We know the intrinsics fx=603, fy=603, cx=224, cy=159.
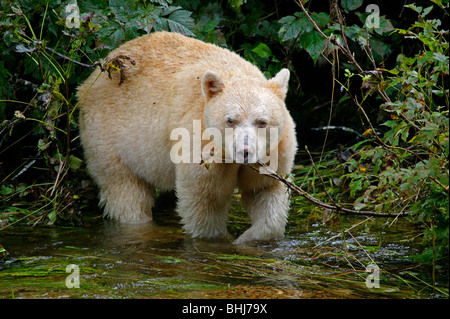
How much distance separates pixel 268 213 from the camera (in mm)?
5508

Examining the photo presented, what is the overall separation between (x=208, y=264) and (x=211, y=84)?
4.88ft

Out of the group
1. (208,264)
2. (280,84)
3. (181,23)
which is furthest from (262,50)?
(208,264)

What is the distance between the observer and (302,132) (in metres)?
8.59

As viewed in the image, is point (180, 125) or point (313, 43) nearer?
point (180, 125)

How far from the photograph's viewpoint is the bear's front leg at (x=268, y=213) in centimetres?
Result: 550

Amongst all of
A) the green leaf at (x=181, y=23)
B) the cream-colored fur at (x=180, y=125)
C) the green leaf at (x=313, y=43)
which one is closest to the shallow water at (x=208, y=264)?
the cream-colored fur at (x=180, y=125)

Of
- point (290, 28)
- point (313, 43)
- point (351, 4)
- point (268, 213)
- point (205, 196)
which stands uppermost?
point (351, 4)

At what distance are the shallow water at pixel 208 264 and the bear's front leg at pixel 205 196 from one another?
0.49ft

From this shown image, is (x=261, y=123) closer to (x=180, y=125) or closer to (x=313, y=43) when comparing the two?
(x=180, y=125)

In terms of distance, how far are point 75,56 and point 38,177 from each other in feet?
5.02

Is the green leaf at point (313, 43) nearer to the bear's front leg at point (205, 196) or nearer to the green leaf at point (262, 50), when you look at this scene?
the green leaf at point (262, 50)

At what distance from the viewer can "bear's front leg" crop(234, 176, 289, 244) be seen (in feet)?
18.1

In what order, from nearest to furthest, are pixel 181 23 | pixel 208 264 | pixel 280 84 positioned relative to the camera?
pixel 208 264 < pixel 280 84 < pixel 181 23
